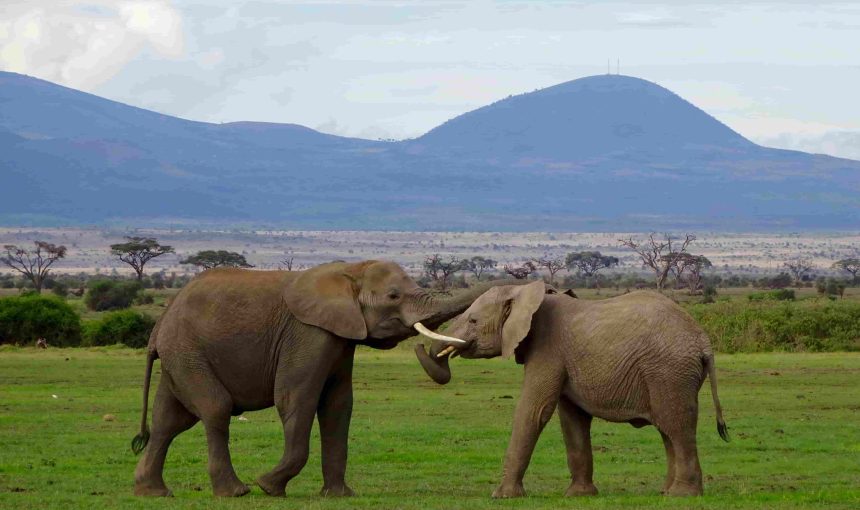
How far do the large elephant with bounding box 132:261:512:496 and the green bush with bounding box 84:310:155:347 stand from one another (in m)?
34.3

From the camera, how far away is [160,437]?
1714 cm

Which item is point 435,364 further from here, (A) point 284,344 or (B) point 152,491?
(B) point 152,491

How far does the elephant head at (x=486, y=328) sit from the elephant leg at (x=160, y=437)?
266 cm

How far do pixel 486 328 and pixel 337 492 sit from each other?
2259 mm

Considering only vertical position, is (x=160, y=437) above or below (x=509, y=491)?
above

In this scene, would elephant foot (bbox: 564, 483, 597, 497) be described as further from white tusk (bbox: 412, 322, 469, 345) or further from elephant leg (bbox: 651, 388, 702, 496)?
white tusk (bbox: 412, 322, 469, 345)

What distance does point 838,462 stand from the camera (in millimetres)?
20031

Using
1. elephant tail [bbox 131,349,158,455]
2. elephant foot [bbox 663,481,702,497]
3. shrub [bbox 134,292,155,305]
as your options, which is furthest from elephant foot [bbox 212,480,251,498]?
shrub [bbox 134,292,155,305]

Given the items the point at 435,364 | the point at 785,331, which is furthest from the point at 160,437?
the point at 785,331

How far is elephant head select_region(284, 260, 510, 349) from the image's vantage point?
16.3 meters

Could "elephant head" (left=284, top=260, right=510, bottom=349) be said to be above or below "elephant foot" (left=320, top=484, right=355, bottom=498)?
above

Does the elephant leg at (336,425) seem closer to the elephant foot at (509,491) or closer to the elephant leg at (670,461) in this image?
the elephant foot at (509,491)

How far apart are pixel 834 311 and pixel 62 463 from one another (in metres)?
31.6

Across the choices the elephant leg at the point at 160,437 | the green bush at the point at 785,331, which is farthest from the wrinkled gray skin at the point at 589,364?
the green bush at the point at 785,331
